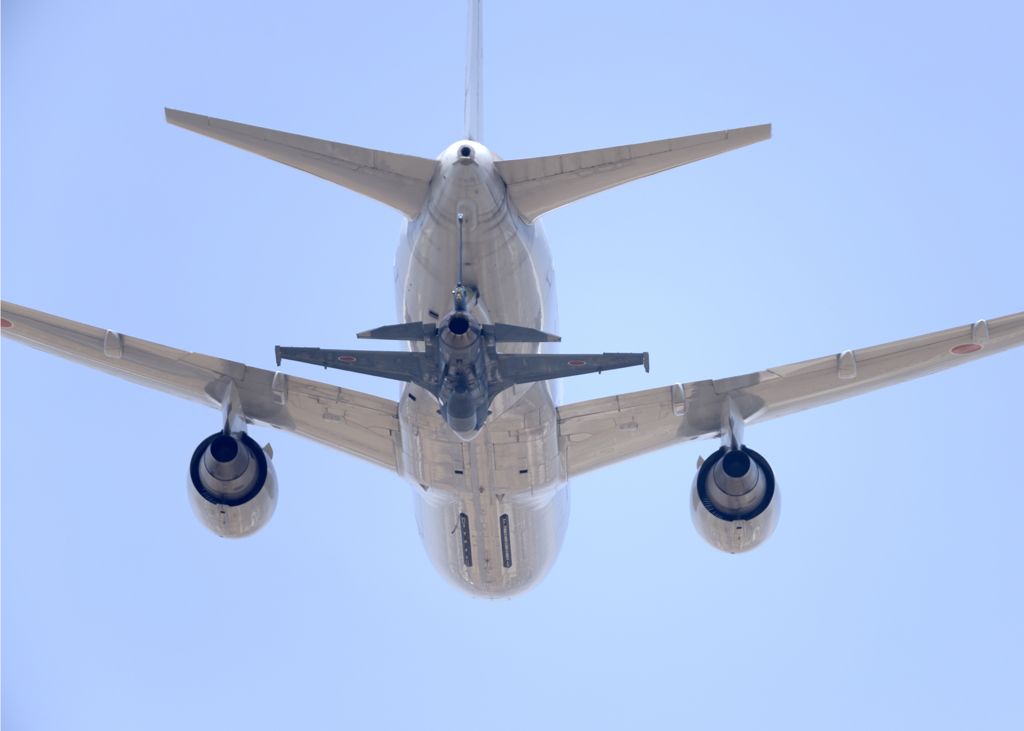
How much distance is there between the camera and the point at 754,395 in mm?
16203

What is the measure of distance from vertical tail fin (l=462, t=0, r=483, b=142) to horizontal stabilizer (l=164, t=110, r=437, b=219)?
364 centimetres

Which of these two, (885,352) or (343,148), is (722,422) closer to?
(885,352)

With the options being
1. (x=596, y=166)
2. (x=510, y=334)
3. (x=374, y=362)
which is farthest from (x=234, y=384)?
(x=596, y=166)

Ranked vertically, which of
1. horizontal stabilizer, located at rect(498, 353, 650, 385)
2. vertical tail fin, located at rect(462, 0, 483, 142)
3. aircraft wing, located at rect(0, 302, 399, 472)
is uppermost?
vertical tail fin, located at rect(462, 0, 483, 142)

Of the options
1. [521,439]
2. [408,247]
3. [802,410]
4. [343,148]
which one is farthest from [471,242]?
[802,410]

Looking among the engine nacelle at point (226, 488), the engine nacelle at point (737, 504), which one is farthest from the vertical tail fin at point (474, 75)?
the engine nacelle at point (737, 504)

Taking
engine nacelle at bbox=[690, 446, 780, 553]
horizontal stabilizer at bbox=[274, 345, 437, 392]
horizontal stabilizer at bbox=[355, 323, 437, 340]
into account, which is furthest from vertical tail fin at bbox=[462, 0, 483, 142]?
engine nacelle at bbox=[690, 446, 780, 553]

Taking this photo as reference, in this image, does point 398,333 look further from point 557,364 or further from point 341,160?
point 341,160

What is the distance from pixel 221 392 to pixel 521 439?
4.89 m

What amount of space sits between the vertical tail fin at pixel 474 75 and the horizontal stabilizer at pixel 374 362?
210 inches

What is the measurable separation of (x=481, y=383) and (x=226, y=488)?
526 cm

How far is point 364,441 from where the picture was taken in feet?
56.6

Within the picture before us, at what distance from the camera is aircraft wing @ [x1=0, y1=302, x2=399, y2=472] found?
1584cm

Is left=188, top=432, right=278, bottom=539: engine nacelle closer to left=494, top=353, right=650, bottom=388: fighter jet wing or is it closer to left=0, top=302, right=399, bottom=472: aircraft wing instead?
left=0, top=302, right=399, bottom=472: aircraft wing
